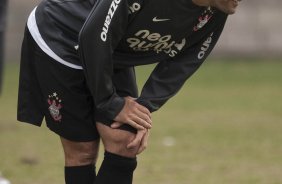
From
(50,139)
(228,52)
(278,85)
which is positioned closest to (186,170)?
(50,139)

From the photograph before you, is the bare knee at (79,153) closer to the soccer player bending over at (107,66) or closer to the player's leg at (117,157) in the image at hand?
the soccer player bending over at (107,66)

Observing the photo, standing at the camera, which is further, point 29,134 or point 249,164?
point 29,134

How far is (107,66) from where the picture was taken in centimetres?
362

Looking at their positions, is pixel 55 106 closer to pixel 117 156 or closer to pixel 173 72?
pixel 117 156

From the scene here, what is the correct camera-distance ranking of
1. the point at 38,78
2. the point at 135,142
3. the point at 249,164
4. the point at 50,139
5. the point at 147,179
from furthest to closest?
the point at 50,139 < the point at 249,164 < the point at 147,179 < the point at 38,78 < the point at 135,142

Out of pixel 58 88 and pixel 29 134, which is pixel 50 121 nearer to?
pixel 58 88

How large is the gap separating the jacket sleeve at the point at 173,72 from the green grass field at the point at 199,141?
180cm

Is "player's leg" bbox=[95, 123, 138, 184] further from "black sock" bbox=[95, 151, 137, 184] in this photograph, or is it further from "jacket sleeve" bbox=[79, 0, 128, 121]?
"jacket sleeve" bbox=[79, 0, 128, 121]

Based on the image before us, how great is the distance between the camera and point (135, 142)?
3.75m

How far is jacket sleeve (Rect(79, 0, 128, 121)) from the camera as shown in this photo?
3.55 m

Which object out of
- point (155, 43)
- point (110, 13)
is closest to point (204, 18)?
point (155, 43)

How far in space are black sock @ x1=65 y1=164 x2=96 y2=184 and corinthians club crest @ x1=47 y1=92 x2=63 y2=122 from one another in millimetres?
280

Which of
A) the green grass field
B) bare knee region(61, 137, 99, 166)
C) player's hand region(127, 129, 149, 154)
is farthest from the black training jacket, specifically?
the green grass field

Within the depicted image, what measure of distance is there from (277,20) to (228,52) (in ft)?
3.34
